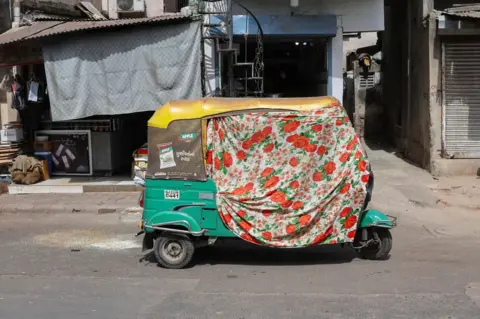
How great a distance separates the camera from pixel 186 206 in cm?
688

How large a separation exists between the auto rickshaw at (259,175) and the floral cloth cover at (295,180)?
1 cm

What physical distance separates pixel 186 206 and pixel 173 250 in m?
0.60

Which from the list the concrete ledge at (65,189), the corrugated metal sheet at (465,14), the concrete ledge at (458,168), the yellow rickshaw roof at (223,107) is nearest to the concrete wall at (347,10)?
the corrugated metal sheet at (465,14)

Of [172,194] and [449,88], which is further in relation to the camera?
[449,88]

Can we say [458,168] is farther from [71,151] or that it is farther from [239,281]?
[71,151]

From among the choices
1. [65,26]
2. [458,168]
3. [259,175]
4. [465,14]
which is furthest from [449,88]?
[65,26]

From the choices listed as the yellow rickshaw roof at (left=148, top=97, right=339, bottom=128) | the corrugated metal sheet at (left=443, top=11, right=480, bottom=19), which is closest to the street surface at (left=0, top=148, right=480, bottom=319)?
the yellow rickshaw roof at (left=148, top=97, right=339, bottom=128)

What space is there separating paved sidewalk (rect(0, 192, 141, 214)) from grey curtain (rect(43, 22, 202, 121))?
173 centimetres

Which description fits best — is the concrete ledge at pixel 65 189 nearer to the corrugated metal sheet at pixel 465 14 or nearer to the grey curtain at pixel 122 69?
the grey curtain at pixel 122 69

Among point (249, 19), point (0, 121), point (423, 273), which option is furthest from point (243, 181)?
point (0, 121)

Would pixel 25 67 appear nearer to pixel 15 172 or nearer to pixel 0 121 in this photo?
pixel 0 121

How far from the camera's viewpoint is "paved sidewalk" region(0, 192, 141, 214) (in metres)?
11.0

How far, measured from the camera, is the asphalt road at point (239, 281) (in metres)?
5.42

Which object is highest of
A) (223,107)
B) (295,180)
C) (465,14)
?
(465,14)
